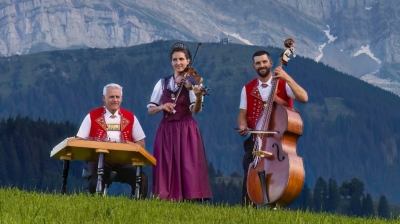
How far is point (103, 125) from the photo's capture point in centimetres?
1291

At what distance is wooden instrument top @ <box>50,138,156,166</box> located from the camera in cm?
1145

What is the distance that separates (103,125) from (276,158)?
8.19 feet

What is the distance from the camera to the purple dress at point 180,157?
42.9 feet

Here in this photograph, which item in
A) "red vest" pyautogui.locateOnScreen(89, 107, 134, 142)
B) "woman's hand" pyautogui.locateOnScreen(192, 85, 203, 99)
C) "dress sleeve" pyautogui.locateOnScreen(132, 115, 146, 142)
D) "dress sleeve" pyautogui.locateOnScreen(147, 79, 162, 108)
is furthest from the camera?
"dress sleeve" pyautogui.locateOnScreen(147, 79, 162, 108)

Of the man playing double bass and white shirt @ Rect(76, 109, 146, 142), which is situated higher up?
the man playing double bass

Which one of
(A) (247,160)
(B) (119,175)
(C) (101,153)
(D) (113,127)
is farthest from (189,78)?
(C) (101,153)

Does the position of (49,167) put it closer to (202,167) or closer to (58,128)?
(58,128)

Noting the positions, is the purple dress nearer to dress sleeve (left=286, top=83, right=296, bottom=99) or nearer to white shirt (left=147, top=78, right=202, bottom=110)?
white shirt (left=147, top=78, right=202, bottom=110)

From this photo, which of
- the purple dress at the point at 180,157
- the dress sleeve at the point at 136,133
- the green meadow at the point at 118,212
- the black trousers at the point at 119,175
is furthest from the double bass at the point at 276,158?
the dress sleeve at the point at 136,133

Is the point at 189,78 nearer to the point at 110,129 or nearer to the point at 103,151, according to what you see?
the point at 110,129

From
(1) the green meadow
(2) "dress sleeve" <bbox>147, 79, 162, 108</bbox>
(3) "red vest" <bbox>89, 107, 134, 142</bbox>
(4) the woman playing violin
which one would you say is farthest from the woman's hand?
(1) the green meadow

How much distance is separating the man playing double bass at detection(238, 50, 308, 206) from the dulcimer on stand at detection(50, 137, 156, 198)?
1299mm

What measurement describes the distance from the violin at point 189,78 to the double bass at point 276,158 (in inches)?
44.2

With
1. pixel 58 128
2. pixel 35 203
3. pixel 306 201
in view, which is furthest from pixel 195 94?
pixel 306 201
